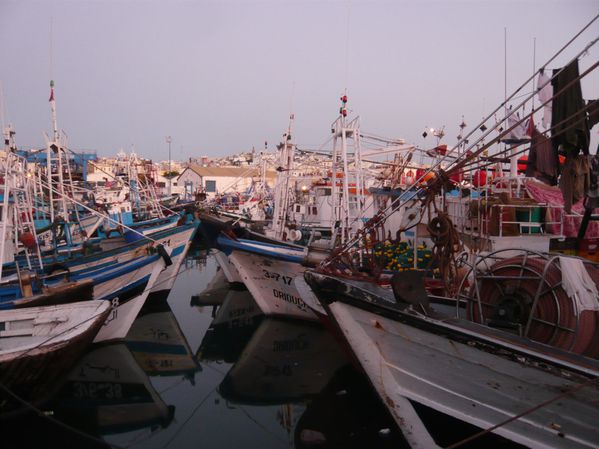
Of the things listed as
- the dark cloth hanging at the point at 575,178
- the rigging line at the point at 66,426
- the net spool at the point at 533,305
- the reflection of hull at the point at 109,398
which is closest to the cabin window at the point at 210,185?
the reflection of hull at the point at 109,398

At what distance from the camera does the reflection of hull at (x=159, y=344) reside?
9.16m

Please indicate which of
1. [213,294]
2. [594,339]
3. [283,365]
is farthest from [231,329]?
[594,339]

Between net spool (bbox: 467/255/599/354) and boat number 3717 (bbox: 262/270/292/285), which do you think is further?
boat number 3717 (bbox: 262/270/292/285)

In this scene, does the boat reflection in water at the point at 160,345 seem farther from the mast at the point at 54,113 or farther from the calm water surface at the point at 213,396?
the mast at the point at 54,113

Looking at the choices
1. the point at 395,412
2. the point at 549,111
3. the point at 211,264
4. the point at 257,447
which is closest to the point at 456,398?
the point at 395,412

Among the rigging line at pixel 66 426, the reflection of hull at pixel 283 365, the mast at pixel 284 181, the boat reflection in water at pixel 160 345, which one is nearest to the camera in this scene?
the rigging line at pixel 66 426

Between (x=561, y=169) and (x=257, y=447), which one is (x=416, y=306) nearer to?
(x=561, y=169)

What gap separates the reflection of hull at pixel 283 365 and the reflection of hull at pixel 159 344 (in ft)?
3.69

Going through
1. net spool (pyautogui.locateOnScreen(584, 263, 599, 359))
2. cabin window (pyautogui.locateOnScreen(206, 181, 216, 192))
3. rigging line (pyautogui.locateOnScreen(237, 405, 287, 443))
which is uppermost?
cabin window (pyautogui.locateOnScreen(206, 181, 216, 192))

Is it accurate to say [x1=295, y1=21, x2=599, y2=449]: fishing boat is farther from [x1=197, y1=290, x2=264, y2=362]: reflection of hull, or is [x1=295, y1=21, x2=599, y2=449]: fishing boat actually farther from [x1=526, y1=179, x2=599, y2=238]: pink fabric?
[x1=197, y1=290, x2=264, y2=362]: reflection of hull

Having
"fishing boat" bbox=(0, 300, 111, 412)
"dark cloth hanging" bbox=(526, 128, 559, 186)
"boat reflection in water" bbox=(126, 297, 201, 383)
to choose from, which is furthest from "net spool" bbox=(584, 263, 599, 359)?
"boat reflection in water" bbox=(126, 297, 201, 383)

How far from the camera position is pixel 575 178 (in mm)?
5508

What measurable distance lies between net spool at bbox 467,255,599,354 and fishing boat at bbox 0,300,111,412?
522 centimetres

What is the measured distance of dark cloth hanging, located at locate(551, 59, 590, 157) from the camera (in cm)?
530
